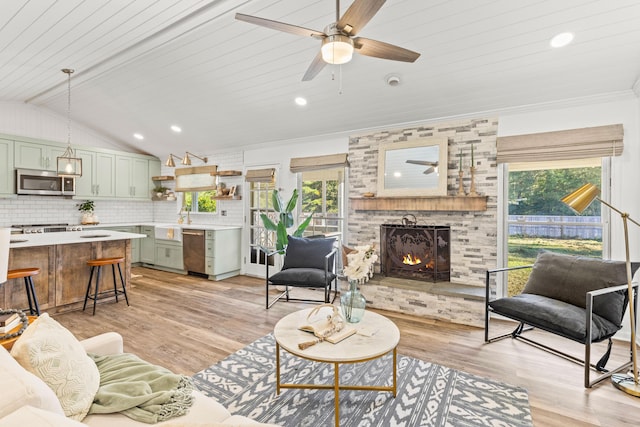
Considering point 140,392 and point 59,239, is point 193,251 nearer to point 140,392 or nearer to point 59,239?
point 59,239

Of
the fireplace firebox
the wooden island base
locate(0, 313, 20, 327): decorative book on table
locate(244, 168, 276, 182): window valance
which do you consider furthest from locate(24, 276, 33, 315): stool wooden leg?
the fireplace firebox

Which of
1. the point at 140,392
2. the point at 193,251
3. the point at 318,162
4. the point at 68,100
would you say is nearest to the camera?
the point at 140,392

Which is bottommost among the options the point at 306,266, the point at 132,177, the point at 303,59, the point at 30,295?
the point at 30,295

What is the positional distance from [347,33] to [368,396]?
2411mm

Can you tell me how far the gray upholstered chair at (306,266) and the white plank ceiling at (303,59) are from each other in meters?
1.79

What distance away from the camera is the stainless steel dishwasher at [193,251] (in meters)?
5.64

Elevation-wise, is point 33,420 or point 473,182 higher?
point 473,182

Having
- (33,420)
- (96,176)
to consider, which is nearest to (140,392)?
(33,420)

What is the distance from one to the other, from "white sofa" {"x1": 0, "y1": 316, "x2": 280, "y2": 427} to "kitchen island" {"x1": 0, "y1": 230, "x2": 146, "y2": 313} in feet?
10.2

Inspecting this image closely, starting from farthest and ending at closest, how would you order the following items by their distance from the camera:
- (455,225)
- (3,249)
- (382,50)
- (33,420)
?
(455,225) → (382,50) → (3,249) → (33,420)

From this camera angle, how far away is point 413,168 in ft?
13.7

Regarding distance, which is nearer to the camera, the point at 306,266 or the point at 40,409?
the point at 40,409

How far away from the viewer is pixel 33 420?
2.40 feet

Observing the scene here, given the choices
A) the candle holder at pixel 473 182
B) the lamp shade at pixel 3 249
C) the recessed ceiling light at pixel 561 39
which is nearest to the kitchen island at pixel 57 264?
the lamp shade at pixel 3 249
